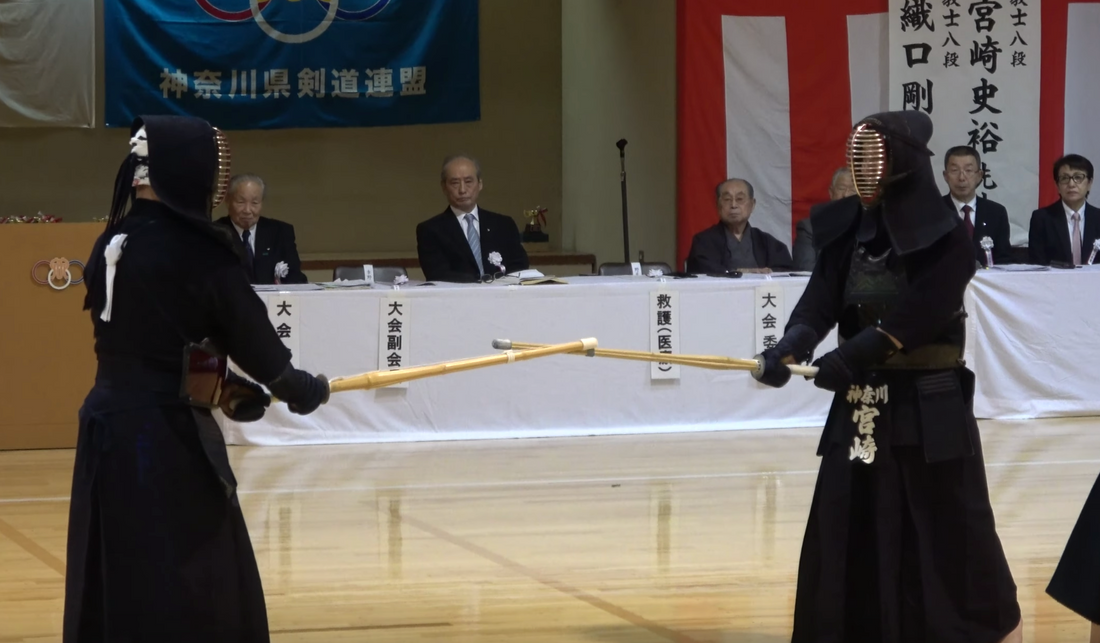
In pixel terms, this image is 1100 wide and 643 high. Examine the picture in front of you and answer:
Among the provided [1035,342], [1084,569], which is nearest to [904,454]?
[1084,569]

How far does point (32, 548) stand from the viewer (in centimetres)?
497

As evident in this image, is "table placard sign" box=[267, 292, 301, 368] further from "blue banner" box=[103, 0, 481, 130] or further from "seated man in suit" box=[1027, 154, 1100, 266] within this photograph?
"seated man in suit" box=[1027, 154, 1100, 266]

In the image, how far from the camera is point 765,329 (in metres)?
7.17

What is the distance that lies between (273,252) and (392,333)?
1254mm

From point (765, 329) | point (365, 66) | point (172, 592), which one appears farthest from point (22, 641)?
point (365, 66)

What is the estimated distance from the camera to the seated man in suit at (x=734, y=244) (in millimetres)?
7887

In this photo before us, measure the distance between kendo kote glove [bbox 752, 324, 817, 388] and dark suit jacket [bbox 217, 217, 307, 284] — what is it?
4.68 m

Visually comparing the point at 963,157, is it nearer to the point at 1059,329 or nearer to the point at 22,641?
the point at 1059,329

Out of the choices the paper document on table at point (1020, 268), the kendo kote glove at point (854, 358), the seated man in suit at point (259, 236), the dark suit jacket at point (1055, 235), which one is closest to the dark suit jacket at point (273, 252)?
the seated man in suit at point (259, 236)

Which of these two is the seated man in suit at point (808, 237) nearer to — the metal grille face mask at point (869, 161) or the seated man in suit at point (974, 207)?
the seated man in suit at point (974, 207)

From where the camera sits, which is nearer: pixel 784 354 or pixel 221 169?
pixel 221 169

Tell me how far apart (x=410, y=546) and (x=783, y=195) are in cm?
517

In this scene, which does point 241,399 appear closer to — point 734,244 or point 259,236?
point 259,236

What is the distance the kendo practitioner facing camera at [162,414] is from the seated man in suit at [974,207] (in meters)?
5.95
